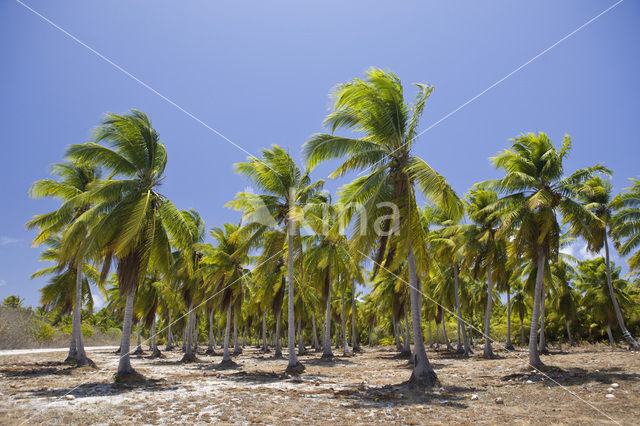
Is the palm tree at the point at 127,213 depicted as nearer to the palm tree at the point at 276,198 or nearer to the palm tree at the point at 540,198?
the palm tree at the point at 276,198

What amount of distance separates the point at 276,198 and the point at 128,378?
9.71 metres

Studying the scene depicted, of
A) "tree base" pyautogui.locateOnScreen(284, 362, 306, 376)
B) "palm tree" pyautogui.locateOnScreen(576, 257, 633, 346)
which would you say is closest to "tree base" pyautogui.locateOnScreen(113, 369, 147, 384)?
"tree base" pyautogui.locateOnScreen(284, 362, 306, 376)

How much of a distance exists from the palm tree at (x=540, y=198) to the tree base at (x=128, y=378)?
15.6 meters

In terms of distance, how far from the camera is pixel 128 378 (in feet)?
44.1

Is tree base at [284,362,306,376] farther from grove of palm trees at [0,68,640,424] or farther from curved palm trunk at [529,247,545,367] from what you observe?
curved palm trunk at [529,247,545,367]

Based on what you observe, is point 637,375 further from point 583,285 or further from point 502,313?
point 502,313

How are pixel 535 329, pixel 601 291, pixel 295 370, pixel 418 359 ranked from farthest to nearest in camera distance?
pixel 601 291 → pixel 295 370 → pixel 535 329 → pixel 418 359

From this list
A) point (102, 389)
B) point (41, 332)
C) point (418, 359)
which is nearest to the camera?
point (102, 389)

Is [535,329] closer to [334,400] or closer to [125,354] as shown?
[334,400]

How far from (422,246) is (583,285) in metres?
30.9

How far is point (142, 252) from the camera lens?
1419cm

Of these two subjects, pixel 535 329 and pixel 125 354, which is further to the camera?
pixel 535 329

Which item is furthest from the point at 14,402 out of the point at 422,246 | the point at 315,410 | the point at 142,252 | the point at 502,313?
the point at 502,313

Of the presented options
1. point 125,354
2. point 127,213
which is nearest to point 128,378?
point 125,354
